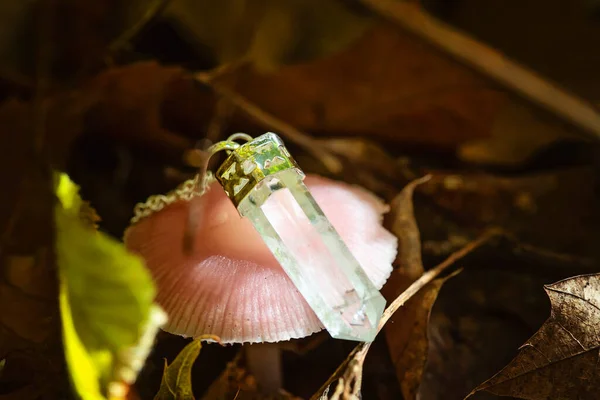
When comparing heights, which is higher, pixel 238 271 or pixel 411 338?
pixel 238 271

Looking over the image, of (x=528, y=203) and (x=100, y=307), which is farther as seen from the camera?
(x=528, y=203)

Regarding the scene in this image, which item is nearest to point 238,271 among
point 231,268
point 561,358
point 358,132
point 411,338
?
point 231,268

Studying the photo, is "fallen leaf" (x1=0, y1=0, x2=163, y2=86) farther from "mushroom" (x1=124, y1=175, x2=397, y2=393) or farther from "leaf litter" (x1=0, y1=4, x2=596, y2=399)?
"mushroom" (x1=124, y1=175, x2=397, y2=393)

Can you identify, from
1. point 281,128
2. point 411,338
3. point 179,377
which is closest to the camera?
point 179,377

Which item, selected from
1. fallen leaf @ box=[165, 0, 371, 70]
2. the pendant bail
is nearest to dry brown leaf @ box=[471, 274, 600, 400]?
the pendant bail

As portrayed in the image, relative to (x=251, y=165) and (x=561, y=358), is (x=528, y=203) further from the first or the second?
(x=251, y=165)

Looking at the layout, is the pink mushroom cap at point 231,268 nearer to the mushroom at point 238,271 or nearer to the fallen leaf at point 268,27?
the mushroom at point 238,271

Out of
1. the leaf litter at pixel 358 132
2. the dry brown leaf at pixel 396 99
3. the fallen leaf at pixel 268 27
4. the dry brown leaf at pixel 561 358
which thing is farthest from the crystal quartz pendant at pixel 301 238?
the fallen leaf at pixel 268 27
